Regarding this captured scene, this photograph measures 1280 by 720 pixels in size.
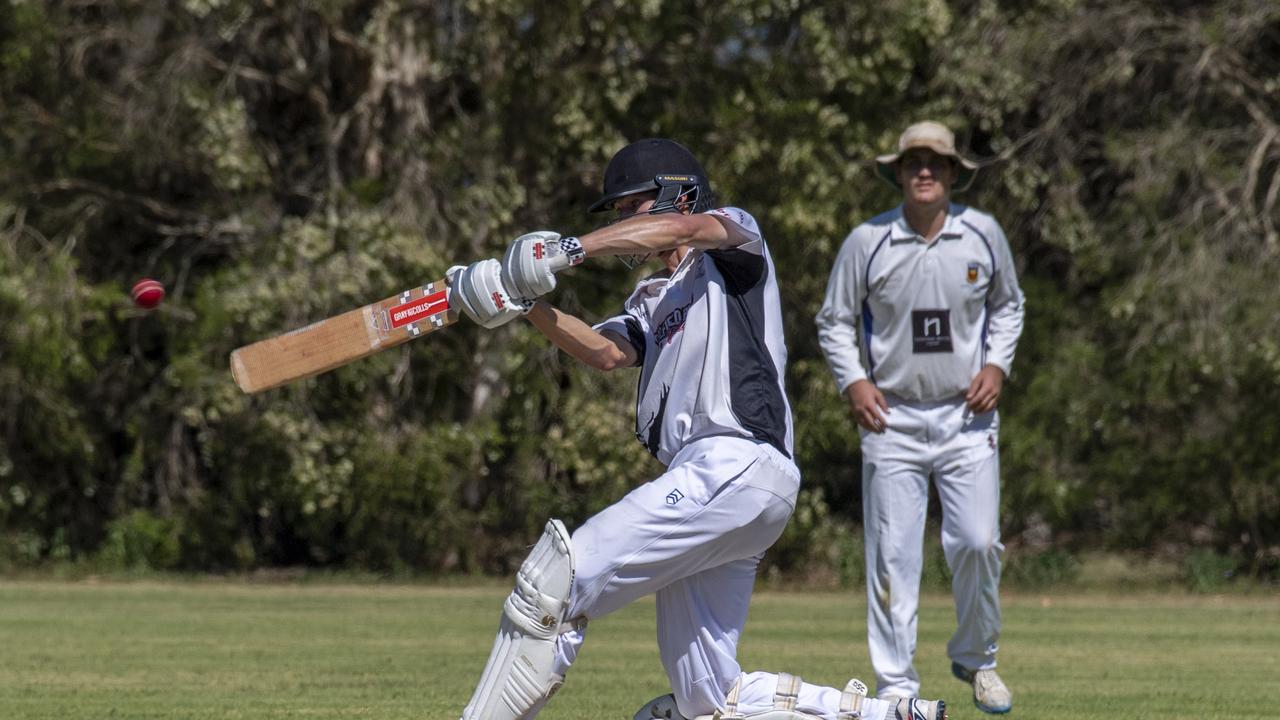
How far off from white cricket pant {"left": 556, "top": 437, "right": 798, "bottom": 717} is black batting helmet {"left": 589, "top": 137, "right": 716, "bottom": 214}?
0.72 m

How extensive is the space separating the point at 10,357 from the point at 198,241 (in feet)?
7.47

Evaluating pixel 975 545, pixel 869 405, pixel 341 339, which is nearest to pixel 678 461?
pixel 341 339

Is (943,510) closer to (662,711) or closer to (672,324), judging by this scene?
(662,711)

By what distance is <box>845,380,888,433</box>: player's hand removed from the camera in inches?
296

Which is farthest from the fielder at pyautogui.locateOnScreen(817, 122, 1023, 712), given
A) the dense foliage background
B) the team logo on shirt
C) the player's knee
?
the dense foliage background

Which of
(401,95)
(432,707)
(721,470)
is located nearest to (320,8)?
(401,95)

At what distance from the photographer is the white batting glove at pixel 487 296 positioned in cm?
491

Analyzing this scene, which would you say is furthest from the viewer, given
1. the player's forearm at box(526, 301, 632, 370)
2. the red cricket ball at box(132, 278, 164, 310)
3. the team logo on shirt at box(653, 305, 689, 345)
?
the red cricket ball at box(132, 278, 164, 310)

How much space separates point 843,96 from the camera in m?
17.2

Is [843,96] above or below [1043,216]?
above

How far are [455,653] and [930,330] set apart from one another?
12.5 ft

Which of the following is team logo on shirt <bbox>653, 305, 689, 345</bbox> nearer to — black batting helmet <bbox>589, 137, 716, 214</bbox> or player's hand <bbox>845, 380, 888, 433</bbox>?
black batting helmet <bbox>589, 137, 716, 214</bbox>

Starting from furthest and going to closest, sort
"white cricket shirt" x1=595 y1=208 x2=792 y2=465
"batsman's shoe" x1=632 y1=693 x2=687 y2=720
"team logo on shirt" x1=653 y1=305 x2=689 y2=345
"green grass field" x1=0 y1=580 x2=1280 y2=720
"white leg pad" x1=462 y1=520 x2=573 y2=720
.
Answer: "green grass field" x1=0 y1=580 x2=1280 y2=720 → "batsman's shoe" x1=632 y1=693 x2=687 y2=720 → "team logo on shirt" x1=653 y1=305 x2=689 y2=345 → "white cricket shirt" x1=595 y1=208 x2=792 y2=465 → "white leg pad" x1=462 y1=520 x2=573 y2=720

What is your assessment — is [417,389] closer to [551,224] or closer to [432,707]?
[551,224]
